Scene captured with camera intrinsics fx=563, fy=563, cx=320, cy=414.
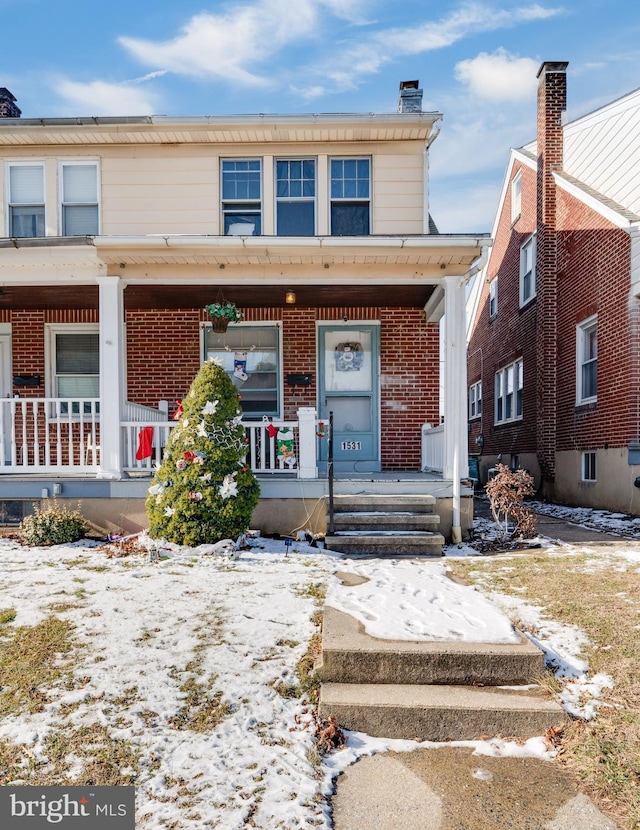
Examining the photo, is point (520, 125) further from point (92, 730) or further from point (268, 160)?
point (92, 730)

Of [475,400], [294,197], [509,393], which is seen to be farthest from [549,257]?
[475,400]

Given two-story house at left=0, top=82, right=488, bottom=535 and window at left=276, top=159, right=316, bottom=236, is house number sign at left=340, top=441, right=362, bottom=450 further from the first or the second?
window at left=276, top=159, right=316, bottom=236

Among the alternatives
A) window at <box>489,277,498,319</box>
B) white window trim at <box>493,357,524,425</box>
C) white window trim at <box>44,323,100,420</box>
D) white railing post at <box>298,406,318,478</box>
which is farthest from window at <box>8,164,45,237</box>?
window at <box>489,277,498,319</box>

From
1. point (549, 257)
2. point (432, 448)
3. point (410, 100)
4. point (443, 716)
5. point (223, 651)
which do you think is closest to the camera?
point (443, 716)

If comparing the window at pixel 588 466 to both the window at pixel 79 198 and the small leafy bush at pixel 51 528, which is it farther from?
the window at pixel 79 198

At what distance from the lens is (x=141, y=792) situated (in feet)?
7.63

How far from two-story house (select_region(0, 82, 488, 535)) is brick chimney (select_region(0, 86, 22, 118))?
31 millimetres

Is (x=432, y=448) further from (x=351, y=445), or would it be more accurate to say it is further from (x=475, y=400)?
(x=475, y=400)

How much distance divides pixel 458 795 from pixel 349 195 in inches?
324

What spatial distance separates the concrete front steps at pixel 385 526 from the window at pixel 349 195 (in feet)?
14.4

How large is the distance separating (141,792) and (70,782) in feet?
1.03

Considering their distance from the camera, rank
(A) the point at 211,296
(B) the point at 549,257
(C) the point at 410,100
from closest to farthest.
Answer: (A) the point at 211,296
(C) the point at 410,100
(B) the point at 549,257

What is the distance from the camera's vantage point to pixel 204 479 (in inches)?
239

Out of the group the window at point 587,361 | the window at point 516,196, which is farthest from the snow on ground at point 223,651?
the window at point 516,196
